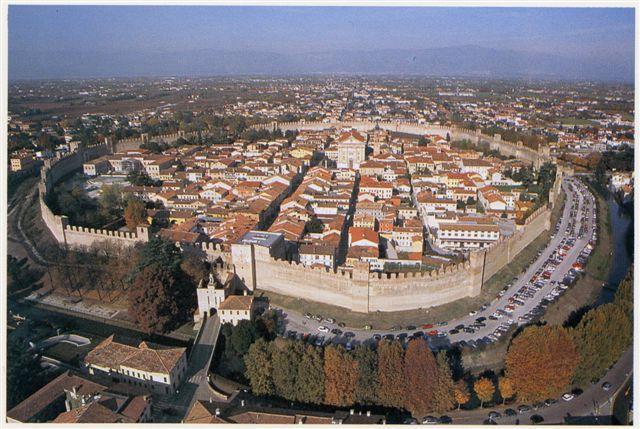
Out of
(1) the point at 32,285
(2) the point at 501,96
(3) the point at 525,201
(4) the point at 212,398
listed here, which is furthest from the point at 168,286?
(2) the point at 501,96

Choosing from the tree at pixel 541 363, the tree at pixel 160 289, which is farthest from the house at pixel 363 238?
the tree at pixel 541 363

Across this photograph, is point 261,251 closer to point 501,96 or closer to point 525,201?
point 525,201

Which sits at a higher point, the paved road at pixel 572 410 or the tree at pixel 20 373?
the tree at pixel 20 373

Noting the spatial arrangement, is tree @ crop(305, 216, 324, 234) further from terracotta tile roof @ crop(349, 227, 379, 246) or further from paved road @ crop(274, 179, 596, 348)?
paved road @ crop(274, 179, 596, 348)

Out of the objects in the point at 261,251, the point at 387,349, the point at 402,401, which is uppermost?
the point at 261,251

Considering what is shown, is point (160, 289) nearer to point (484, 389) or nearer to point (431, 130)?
point (484, 389)

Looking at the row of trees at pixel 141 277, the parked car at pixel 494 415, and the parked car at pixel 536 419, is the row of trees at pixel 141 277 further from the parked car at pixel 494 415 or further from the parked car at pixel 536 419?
the parked car at pixel 536 419
